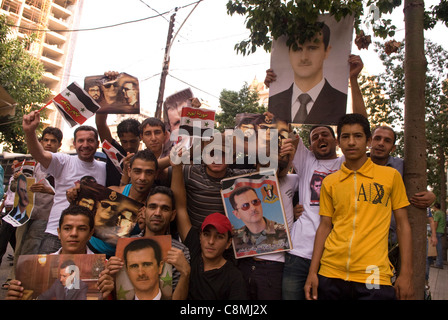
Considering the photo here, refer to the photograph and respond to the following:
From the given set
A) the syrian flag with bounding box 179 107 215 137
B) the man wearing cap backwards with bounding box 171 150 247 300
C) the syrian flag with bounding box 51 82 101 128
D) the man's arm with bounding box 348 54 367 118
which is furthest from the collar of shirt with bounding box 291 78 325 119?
the syrian flag with bounding box 51 82 101 128

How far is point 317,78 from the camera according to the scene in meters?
3.45

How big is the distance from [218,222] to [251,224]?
0.29m

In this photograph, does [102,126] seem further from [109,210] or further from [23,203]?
[109,210]

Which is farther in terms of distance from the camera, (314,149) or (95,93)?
(95,93)

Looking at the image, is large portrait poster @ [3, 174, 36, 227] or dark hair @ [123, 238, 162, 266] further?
large portrait poster @ [3, 174, 36, 227]

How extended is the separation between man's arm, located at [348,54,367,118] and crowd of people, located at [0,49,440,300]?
10 mm

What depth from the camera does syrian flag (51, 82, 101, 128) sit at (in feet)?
11.0

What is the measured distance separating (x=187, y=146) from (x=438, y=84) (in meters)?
10.1

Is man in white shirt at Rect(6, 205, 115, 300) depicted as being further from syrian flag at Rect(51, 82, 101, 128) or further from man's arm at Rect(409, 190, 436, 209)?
man's arm at Rect(409, 190, 436, 209)

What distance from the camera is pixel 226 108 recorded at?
896 inches

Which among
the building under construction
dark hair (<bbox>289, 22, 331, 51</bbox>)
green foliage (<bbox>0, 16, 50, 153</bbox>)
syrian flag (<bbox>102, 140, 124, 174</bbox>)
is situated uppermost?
the building under construction

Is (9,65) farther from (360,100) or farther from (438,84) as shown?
(438,84)

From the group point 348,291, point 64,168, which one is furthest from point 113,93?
point 348,291
